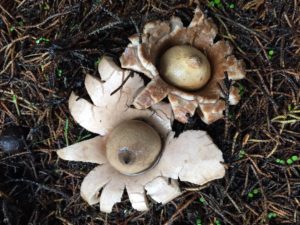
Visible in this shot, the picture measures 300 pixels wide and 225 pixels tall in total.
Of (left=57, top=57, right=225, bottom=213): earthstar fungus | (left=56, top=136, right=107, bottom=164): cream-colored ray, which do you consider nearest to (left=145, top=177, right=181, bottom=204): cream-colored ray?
(left=57, top=57, right=225, bottom=213): earthstar fungus

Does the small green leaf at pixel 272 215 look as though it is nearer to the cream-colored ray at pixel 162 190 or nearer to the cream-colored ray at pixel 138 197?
the cream-colored ray at pixel 162 190

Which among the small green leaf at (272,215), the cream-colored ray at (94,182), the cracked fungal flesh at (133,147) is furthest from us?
the small green leaf at (272,215)

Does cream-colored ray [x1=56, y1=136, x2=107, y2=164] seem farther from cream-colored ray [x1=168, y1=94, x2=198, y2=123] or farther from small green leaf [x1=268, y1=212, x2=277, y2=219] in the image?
small green leaf [x1=268, y1=212, x2=277, y2=219]

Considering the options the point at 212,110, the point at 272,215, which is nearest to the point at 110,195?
the point at 212,110

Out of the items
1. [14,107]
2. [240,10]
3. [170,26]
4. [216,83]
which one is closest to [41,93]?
[14,107]

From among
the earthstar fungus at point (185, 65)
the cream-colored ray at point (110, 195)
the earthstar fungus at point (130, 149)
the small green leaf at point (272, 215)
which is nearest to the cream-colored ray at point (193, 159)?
the earthstar fungus at point (130, 149)

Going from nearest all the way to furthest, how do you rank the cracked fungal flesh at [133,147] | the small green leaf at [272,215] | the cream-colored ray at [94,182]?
the cracked fungal flesh at [133,147]
the cream-colored ray at [94,182]
the small green leaf at [272,215]

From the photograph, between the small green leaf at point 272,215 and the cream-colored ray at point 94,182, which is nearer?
the cream-colored ray at point 94,182
